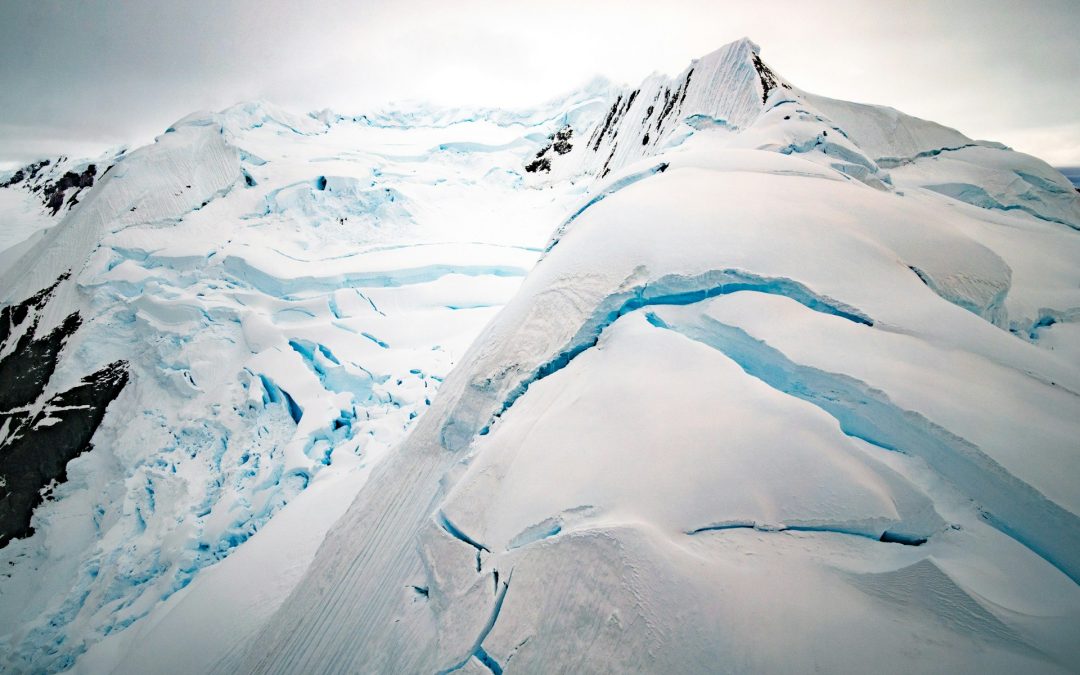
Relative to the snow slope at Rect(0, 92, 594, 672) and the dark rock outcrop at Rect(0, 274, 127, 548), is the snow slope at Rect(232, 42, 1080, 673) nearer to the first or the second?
the snow slope at Rect(0, 92, 594, 672)

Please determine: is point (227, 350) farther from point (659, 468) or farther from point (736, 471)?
point (736, 471)

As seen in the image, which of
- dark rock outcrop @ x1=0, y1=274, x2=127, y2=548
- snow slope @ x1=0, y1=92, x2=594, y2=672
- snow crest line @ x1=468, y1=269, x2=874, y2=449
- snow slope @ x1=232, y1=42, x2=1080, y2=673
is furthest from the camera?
dark rock outcrop @ x1=0, y1=274, x2=127, y2=548

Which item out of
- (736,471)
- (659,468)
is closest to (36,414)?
(659,468)

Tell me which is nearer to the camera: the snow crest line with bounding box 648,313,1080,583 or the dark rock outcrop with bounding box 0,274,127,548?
the snow crest line with bounding box 648,313,1080,583

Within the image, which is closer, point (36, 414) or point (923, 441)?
point (923, 441)

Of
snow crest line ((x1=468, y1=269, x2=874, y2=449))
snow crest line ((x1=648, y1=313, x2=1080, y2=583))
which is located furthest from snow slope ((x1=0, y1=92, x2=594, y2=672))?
snow crest line ((x1=648, y1=313, x2=1080, y2=583))

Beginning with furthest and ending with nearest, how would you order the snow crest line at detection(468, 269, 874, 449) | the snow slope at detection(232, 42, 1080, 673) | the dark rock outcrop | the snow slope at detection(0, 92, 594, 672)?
1. the dark rock outcrop
2. the snow slope at detection(0, 92, 594, 672)
3. the snow crest line at detection(468, 269, 874, 449)
4. the snow slope at detection(232, 42, 1080, 673)

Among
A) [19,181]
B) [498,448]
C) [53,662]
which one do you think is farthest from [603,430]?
[19,181]

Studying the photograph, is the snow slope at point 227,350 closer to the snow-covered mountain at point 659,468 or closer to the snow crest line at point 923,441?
the snow-covered mountain at point 659,468
